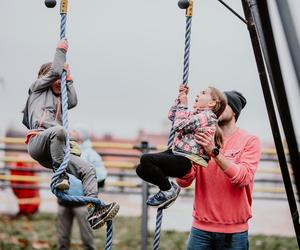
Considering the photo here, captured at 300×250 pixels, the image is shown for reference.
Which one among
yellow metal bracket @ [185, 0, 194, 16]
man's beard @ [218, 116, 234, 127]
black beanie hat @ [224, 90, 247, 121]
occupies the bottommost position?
man's beard @ [218, 116, 234, 127]

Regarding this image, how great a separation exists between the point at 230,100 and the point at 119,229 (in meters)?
4.90

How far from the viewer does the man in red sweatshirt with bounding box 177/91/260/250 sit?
9.94ft

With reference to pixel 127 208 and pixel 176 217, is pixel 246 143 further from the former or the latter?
pixel 127 208

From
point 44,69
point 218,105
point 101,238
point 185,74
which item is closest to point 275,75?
point 218,105

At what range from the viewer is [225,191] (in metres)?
3.03

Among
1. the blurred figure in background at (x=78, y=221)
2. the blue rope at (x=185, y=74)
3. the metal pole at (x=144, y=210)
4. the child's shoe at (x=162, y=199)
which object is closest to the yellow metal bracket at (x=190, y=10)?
the blue rope at (x=185, y=74)

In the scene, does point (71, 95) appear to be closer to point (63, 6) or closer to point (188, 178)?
point (63, 6)

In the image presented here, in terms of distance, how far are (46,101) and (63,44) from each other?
13.0 inches

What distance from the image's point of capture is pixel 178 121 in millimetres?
2951

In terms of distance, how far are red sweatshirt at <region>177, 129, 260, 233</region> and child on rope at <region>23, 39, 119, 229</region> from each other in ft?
1.61

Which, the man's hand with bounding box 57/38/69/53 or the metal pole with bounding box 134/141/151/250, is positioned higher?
the man's hand with bounding box 57/38/69/53

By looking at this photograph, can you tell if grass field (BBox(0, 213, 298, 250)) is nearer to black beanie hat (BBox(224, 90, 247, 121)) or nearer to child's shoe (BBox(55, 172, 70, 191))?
black beanie hat (BBox(224, 90, 247, 121))

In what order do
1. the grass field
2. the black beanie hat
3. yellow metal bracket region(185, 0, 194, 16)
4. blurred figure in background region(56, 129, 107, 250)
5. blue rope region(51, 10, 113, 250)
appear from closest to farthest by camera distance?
blue rope region(51, 10, 113, 250)
yellow metal bracket region(185, 0, 194, 16)
the black beanie hat
blurred figure in background region(56, 129, 107, 250)
the grass field

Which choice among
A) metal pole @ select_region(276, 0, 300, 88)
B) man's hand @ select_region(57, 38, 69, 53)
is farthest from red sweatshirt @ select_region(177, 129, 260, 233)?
metal pole @ select_region(276, 0, 300, 88)
